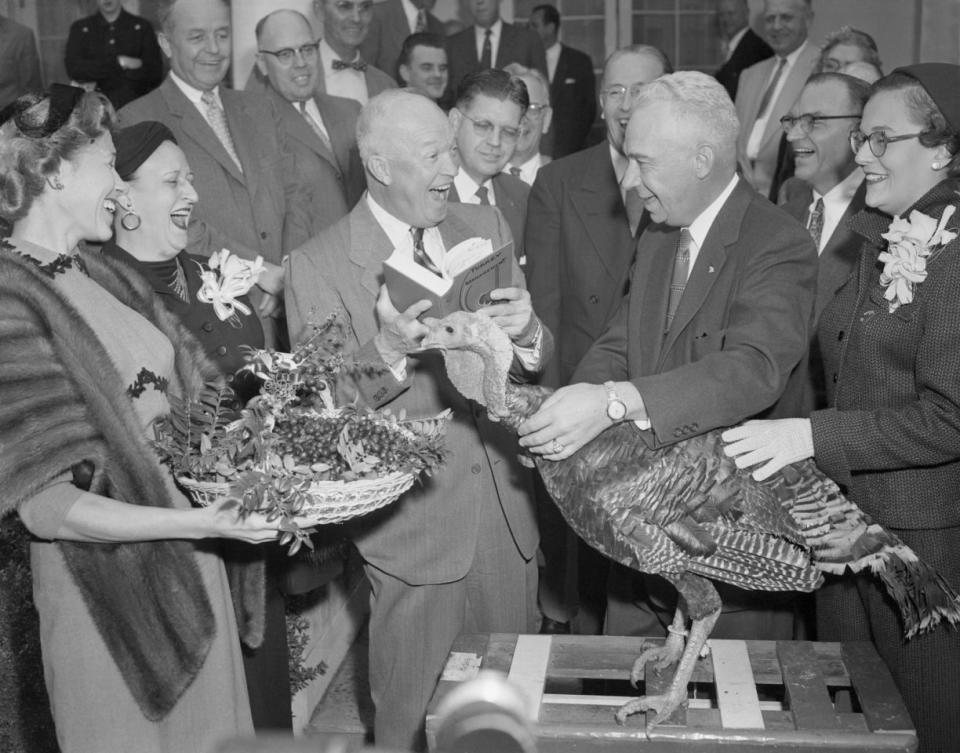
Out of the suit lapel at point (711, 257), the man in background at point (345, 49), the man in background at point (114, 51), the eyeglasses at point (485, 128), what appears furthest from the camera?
the man in background at point (114, 51)

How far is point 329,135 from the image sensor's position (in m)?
5.62

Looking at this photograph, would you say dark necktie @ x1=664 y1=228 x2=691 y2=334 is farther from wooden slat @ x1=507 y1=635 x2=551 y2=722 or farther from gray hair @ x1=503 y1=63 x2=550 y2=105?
gray hair @ x1=503 y1=63 x2=550 y2=105

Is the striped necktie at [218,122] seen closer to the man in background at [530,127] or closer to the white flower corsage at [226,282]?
the man in background at [530,127]

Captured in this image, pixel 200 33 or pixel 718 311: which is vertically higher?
pixel 200 33

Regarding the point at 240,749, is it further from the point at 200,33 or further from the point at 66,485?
the point at 200,33

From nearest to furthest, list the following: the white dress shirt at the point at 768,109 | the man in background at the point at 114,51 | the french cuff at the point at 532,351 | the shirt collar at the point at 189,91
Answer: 1. the french cuff at the point at 532,351
2. the shirt collar at the point at 189,91
3. the white dress shirt at the point at 768,109
4. the man in background at the point at 114,51

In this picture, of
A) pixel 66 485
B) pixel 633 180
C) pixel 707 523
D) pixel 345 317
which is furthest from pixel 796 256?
pixel 66 485

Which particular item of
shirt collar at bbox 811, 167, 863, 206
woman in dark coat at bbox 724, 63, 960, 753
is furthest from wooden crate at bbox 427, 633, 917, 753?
shirt collar at bbox 811, 167, 863, 206

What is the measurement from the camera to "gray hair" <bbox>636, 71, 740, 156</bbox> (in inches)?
120

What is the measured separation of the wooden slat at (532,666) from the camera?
296cm

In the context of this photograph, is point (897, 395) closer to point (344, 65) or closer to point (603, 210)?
point (603, 210)

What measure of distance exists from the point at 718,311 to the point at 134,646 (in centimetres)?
173

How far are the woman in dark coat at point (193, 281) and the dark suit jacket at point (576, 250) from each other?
1397mm

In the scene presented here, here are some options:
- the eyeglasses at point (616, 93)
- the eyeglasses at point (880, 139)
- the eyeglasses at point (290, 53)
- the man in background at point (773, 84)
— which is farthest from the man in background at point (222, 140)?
the man in background at point (773, 84)
